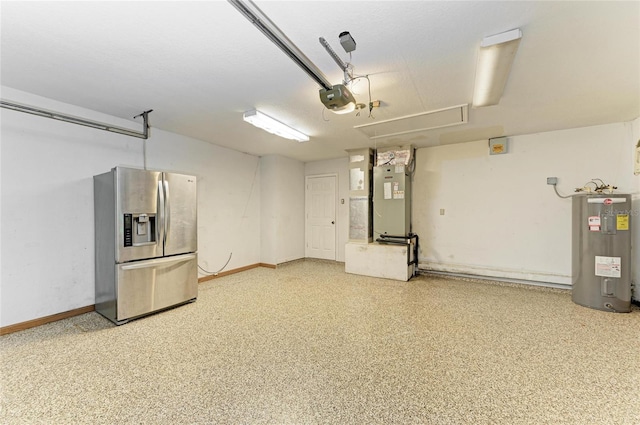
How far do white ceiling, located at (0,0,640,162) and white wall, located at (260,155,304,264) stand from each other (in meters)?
2.28

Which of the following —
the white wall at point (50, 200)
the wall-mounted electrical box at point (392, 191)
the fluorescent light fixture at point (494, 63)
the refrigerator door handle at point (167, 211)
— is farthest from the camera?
the wall-mounted electrical box at point (392, 191)

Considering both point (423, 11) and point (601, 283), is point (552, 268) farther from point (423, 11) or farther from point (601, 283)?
point (423, 11)

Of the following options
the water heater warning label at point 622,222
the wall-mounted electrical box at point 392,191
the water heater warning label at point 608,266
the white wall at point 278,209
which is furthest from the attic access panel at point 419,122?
the water heater warning label at point 608,266

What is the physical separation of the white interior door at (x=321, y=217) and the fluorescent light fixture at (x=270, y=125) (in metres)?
2.19

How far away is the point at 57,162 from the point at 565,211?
7.05 metres

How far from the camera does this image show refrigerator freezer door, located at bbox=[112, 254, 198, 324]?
9.56 feet

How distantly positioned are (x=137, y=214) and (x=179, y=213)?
48 centimetres

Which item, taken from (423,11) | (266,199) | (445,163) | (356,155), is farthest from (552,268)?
(266,199)

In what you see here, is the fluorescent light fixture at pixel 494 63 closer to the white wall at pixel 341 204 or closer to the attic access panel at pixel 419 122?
the attic access panel at pixel 419 122

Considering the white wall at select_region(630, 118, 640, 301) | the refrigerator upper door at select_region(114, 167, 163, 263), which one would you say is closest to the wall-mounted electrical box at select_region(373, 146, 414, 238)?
the white wall at select_region(630, 118, 640, 301)

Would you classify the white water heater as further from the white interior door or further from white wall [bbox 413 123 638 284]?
the white interior door

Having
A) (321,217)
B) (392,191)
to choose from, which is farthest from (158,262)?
(392,191)

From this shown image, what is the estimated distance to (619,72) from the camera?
2377 millimetres

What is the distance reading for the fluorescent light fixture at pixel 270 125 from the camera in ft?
10.5
